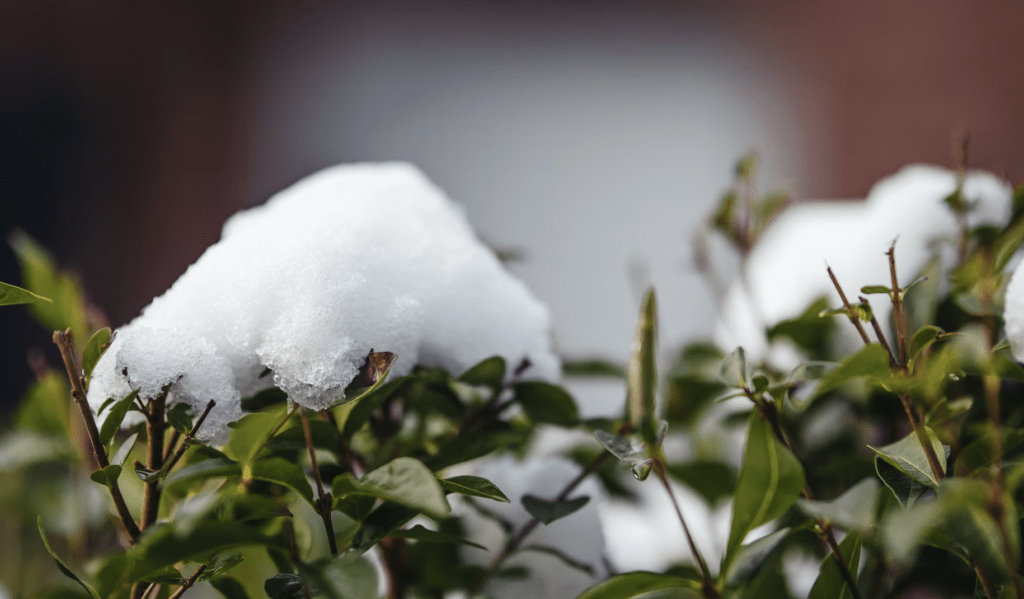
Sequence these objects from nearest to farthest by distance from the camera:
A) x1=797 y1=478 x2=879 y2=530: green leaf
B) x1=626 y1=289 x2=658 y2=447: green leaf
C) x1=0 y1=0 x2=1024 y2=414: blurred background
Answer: x1=797 y1=478 x2=879 y2=530: green leaf
x1=626 y1=289 x2=658 y2=447: green leaf
x1=0 y1=0 x2=1024 y2=414: blurred background

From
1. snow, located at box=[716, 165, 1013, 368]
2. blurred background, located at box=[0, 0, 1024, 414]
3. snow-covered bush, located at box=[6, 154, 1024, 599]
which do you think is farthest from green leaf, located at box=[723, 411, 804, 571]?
blurred background, located at box=[0, 0, 1024, 414]

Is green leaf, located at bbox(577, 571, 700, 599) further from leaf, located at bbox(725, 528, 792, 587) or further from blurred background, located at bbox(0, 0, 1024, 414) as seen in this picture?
blurred background, located at bbox(0, 0, 1024, 414)

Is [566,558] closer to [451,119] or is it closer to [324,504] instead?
[324,504]

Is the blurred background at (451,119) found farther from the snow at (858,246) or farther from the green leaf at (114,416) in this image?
the green leaf at (114,416)

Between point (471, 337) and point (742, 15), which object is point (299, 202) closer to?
point (471, 337)

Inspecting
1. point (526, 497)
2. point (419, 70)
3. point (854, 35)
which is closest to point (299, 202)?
point (526, 497)

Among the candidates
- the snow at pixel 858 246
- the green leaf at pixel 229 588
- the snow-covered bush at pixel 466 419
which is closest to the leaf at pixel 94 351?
the snow-covered bush at pixel 466 419

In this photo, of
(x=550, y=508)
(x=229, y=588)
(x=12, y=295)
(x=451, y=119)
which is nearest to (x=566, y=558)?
(x=550, y=508)
